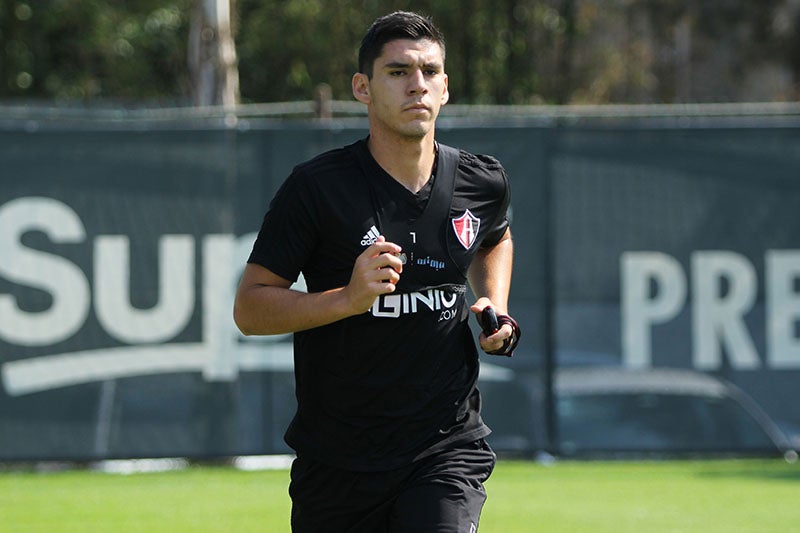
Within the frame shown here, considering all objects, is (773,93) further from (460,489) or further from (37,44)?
(460,489)

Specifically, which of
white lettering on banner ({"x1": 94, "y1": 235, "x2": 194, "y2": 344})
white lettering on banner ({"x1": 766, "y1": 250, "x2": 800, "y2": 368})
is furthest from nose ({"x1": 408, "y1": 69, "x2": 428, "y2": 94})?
white lettering on banner ({"x1": 766, "y1": 250, "x2": 800, "y2": 368})

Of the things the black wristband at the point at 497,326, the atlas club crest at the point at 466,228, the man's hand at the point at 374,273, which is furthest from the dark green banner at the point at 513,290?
the man's hand at the point at 374,273

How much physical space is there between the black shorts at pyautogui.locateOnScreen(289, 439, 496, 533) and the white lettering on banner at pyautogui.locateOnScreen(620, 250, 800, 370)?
21.7ft

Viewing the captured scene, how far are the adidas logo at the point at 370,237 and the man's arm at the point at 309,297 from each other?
0.17 m

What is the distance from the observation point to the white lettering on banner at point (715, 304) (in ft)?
36.7

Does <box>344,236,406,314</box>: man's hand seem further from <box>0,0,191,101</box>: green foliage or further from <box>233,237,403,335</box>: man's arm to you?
<box>0,0,191,101</box>: green foliage

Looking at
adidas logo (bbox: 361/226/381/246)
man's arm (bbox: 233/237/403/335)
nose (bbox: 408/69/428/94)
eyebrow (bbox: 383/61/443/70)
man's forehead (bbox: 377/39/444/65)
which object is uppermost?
man's forehead (bbox: 377/39/444/65)

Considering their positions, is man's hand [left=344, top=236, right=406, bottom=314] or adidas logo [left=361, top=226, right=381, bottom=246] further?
adidas logo [left=361, top=226, right=381, bottom=246]

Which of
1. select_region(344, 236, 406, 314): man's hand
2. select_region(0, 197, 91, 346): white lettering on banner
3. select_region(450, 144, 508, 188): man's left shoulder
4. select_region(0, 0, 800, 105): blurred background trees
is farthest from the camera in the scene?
select_region(0, 0, 800, 105): blurred background trees

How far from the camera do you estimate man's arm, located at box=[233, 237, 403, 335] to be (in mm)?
4293

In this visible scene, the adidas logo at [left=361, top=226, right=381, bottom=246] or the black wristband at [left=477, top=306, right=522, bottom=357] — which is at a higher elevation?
the adidas logo at [left=361, top=226, right=381, bottom=246]

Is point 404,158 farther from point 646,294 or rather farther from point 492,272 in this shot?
point 646,294

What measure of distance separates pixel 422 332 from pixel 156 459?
6737 mm

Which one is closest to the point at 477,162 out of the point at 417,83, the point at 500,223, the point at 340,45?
the point at 500,223
